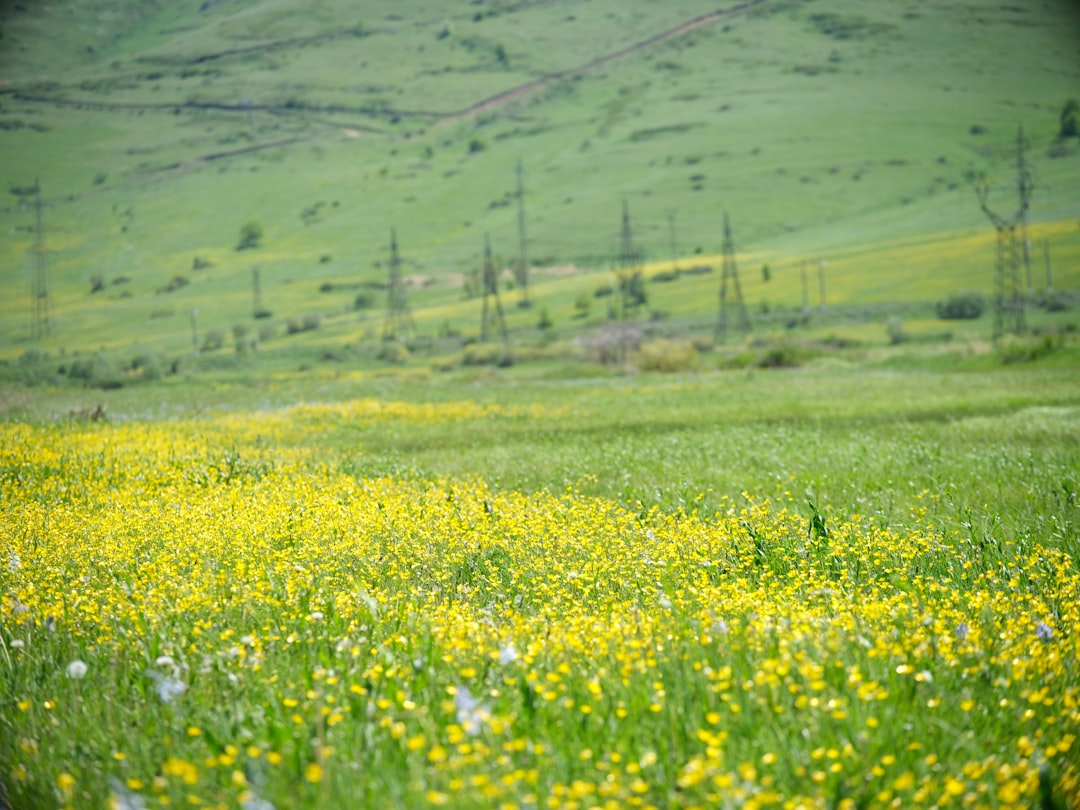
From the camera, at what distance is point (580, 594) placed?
24.3ft

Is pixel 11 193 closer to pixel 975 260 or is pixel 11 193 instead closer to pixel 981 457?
pixel 975 260

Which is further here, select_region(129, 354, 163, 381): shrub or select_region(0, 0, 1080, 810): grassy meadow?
select_region(129, 354, 163, 381): shrub

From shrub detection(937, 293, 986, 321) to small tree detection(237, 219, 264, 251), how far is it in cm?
14686

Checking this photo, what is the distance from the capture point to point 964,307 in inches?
3221

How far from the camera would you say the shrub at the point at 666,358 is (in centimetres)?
5478

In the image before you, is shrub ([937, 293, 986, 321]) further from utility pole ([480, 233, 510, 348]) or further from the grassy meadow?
the grassy meadow

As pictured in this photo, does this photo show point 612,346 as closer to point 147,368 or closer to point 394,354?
point 394,354

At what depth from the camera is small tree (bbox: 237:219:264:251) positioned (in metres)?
193

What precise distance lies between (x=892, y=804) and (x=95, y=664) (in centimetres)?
478

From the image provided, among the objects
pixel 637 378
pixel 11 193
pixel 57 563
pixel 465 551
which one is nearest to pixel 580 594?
pixel 465 551

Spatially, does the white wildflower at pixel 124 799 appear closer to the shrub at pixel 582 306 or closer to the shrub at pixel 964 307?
the shrub at pixel 964 307

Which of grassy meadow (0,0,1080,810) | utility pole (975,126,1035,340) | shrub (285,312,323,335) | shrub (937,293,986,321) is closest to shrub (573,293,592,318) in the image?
shrub (285,312,323,335)

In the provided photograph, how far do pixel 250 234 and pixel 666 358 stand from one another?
6284 inches

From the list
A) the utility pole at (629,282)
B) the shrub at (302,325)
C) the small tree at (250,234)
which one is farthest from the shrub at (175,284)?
the utility pole at (629,282)
